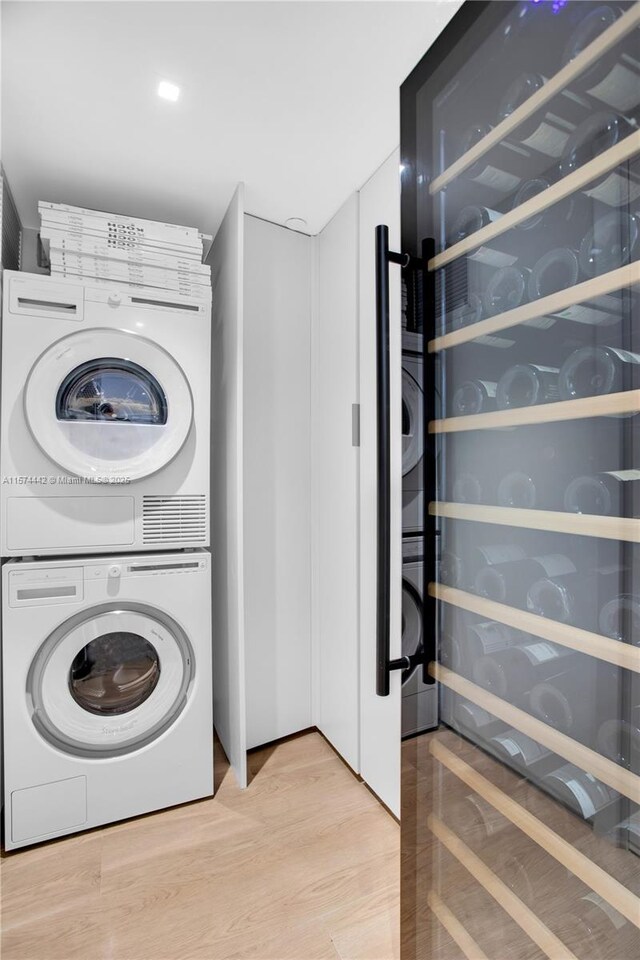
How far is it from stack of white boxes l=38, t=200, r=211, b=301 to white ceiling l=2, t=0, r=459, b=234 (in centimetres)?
18

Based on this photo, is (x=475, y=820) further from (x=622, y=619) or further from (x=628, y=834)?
(x=622, y=619)

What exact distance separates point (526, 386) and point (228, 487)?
5.39 ft

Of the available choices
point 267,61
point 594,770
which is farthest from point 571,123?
point 267,61

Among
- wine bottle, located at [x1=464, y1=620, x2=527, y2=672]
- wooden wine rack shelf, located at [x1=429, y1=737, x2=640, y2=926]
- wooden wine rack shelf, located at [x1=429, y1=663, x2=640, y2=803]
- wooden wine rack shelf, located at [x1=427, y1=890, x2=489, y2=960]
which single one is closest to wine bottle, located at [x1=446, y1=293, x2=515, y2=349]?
wine bottle, located at [x1=464, y1=620, x2=527, y2=672]

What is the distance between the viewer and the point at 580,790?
68 cm

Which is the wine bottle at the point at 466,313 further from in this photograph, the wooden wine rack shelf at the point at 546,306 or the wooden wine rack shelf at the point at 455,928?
the wooden wine rack shelf at the point at 455,928

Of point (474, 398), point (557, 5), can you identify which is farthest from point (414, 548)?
point (557, 5)

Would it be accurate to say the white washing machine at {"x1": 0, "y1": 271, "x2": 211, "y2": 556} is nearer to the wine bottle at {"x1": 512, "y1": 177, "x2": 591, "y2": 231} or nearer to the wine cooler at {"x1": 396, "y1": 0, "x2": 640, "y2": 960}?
the wine cooler at {"x1": 396, "y1": 0, "x2": 640, "y2": 960}

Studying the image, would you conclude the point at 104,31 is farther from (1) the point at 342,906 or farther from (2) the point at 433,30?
(1) the point at 342,906

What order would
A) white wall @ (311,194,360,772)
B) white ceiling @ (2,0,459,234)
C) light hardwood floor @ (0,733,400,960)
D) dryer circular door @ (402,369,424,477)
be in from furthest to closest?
white wall @ (311,194,360,772)
light hardwood floor @ (0,733,400,960)
white ceiling @ (2,0,459,234)
dryer circular door @ (402,369,424,477)

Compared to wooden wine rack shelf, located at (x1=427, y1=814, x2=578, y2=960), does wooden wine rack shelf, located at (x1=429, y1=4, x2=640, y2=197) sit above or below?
above

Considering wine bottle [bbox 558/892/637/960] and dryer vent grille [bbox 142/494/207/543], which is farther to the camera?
dryer vent grille [bbox 142/494/207/543]

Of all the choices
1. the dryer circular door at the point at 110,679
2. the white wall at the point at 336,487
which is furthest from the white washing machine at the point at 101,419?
the white wall at the point at 336,487

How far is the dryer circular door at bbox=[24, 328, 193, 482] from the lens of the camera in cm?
180
